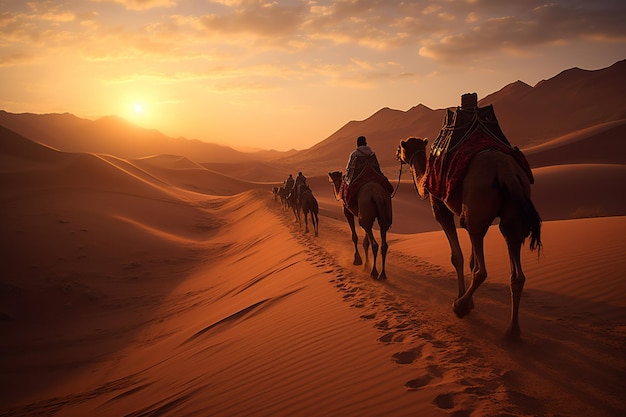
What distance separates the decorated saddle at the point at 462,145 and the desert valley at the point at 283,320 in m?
1.86

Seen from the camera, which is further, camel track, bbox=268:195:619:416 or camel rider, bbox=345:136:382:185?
camel rider, bbox=345:136:382:185

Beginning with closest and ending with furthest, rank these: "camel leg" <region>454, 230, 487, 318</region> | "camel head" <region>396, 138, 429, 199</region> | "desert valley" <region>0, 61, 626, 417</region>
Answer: "desert valley" <region>0, 61, 626, 417</region>, "camel leg" <region>454, 230, 487, 318</region>, "camel head" <region>396, 138, 429, 199</region>

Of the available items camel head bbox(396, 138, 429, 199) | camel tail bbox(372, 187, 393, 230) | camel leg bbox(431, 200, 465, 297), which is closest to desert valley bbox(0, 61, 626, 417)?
camel leg bbox(431, 200, 465, 297)

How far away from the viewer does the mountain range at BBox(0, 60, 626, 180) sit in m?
47.6

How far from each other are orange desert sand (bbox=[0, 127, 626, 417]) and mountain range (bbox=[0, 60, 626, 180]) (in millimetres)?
43963

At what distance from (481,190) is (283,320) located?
3716 mm

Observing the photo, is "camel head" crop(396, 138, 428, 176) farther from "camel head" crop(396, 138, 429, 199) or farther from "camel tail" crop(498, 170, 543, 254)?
"camel tail" crop(498, 170, 543, 254)

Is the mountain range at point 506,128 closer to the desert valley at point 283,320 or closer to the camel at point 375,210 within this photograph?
the desert valley at point 283,320

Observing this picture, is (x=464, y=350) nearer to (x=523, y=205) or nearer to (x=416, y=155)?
(x=523, y=205)

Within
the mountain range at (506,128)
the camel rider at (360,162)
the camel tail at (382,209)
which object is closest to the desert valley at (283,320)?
the camel tail at (382,209)

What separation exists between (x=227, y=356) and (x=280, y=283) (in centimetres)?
356

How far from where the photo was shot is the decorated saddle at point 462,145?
473cm

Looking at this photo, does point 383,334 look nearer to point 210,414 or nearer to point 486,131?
point 210,414

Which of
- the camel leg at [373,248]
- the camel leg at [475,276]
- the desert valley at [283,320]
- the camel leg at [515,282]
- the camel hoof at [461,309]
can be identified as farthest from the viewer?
the camel leg at [373,248]
